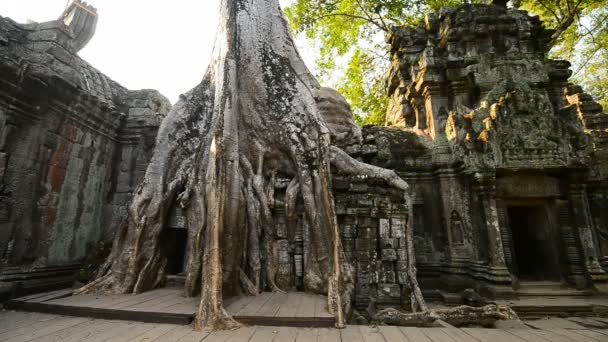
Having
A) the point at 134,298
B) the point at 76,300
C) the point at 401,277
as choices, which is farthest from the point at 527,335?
the point at 76,300

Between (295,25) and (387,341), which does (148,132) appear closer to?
(387,341)

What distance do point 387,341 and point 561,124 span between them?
5.36 m

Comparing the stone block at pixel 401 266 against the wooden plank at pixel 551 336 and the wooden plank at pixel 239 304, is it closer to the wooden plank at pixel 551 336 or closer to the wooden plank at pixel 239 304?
the wooden plank at pixel 551 336

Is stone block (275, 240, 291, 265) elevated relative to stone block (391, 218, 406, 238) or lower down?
lower down

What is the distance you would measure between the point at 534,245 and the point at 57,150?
7775 millimetres

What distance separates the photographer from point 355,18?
1054cm

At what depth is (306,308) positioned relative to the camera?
104 inches

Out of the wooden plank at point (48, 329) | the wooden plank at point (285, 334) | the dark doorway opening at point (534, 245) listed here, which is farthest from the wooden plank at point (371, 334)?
the dark doorway opening at point (534, 245)

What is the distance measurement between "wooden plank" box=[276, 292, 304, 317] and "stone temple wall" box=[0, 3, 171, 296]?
2963 mm

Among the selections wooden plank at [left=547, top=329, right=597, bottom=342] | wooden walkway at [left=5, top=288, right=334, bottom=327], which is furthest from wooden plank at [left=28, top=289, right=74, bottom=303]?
wooden plank at [left=547, top=329, right=597, bottom=342]

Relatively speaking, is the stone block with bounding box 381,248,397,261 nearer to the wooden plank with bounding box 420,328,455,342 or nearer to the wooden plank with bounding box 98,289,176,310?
the wooden plank with bounding box 420,328,455,342

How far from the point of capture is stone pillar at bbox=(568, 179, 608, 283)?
15.5ft

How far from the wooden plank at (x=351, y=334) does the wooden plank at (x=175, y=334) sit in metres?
1.17

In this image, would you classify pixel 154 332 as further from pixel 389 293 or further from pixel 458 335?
pixel 389 293
